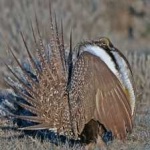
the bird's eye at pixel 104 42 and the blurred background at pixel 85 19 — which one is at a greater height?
the blurred background at pixel 85 19

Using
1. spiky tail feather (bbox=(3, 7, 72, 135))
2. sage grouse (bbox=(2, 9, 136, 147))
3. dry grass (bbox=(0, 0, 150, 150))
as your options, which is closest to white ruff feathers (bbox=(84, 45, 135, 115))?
sage grouse (bbox=(2, 9, 136, 147))

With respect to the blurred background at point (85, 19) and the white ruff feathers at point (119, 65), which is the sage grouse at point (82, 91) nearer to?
the white ruff feathers at point (119, 65)

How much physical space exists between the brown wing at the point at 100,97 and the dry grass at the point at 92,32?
352 millimetres

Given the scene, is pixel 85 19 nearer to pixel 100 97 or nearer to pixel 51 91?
pixel 51 91

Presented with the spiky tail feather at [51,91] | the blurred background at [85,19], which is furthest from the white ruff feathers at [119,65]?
the blurred background at [85,19]

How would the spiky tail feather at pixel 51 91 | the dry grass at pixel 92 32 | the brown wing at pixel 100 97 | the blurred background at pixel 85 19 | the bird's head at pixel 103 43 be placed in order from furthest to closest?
the blurred background at pixel 85 19
the dry grass at pixel 92 32
the spiky tail feather at pixel 51 91
the bird's head at pixel 103 43
the brown wing at pixel 100 97

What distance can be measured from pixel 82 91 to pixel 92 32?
29.0 feet

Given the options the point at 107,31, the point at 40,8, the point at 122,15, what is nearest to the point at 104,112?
the point at 40,8

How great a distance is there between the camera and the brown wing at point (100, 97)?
530 cm

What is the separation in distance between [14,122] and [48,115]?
2.69 feet

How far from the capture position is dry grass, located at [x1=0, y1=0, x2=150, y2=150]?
590 cm

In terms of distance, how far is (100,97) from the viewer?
5.31 m

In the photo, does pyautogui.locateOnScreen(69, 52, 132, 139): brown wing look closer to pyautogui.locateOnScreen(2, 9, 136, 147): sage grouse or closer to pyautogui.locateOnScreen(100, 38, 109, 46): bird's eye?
pyautogui.locateOnScreen(2, 9, 136, 147): sage grouse

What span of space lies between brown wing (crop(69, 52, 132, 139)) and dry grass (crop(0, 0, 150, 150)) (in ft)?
1.16
